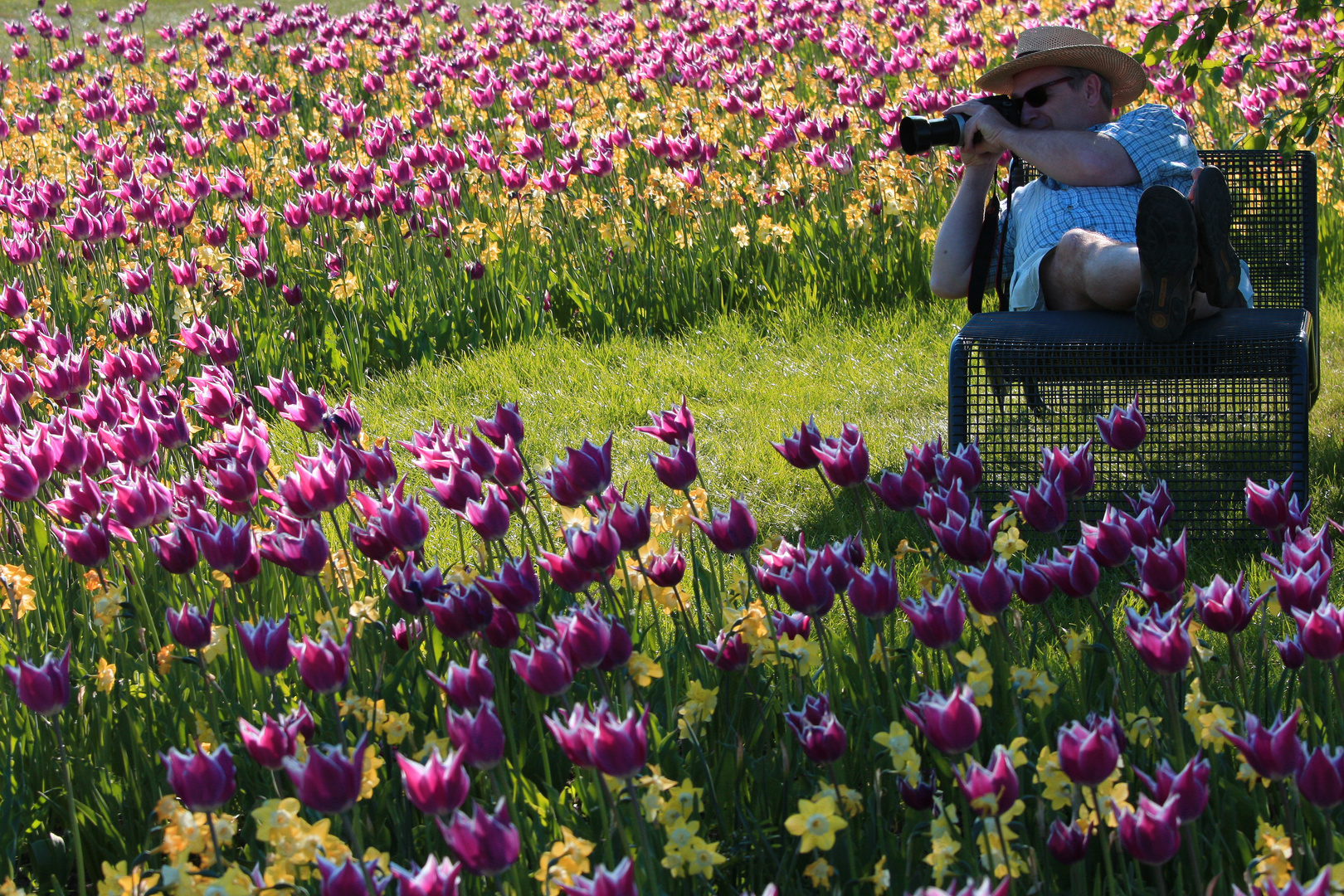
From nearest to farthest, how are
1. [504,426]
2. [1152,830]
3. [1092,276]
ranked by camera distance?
1. [1152,830]
2. [504,426]
3. [1092,276]

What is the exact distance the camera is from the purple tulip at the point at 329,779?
1.50 m

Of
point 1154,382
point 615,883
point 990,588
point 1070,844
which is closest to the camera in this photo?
point 615,883

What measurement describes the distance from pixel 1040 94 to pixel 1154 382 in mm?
1142

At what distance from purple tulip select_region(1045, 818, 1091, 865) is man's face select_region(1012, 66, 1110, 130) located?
2960 millimetres

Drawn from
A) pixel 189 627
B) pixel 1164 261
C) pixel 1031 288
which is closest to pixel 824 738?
pixel 189 627

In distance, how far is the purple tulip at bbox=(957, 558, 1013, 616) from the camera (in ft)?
6.28

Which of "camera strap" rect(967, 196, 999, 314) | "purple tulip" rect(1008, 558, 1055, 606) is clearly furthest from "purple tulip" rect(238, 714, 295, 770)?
"camera strap" rect(967, 196, 999, 314)

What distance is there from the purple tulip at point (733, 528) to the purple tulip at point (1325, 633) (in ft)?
2.75

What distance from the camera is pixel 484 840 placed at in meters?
1.41

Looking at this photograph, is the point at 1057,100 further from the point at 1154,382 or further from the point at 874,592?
the point at 874,592

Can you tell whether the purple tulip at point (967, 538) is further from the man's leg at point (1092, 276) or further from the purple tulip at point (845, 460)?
the man's leg at point (1092, 276)

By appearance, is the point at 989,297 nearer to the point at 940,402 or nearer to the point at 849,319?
the point at 849,319

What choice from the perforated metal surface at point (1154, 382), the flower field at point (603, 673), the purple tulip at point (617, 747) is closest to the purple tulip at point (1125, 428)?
the flower field at point (603, 673)

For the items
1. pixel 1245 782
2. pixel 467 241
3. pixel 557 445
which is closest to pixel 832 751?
pixel 1245 782
